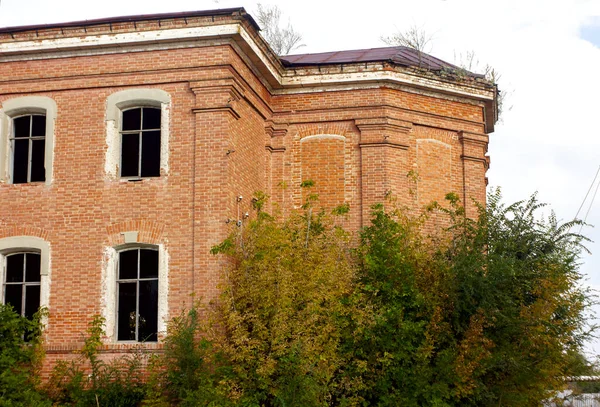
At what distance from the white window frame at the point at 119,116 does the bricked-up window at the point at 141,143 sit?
128mm

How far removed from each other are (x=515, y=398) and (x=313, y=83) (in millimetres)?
8052

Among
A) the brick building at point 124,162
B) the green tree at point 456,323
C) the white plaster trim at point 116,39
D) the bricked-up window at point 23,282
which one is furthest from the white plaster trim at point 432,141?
the bricked-up window at point 23,282

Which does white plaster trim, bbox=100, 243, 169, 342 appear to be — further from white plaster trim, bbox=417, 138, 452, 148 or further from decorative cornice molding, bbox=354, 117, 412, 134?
white plaster trim, bbox=417, 138, 452, 148

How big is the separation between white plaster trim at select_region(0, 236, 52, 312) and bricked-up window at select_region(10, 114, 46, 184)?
1.25m

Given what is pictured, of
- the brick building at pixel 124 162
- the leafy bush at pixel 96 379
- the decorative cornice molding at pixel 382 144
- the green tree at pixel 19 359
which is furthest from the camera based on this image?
the decorative cornice molding at pixel 382 144

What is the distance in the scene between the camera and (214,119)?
49.4 feet

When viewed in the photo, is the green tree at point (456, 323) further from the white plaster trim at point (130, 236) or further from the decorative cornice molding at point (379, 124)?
the white plaster trim at point (130, 236)

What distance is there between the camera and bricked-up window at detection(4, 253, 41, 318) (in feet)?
50.3

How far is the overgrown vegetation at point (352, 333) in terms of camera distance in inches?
494

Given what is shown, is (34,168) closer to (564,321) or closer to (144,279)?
(144,279)

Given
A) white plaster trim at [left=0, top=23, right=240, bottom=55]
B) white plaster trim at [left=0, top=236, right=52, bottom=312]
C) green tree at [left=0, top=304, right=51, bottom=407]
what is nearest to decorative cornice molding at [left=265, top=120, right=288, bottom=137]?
white plaster trim at [left=0, top=23, right=240, bottom=55]

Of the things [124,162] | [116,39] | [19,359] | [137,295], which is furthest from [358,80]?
[19,359]

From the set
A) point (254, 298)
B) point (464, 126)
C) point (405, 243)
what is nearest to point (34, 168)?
point (254, 298)

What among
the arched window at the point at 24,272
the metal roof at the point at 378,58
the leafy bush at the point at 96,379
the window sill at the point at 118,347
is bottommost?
the leafy bush at the point at 96,379
